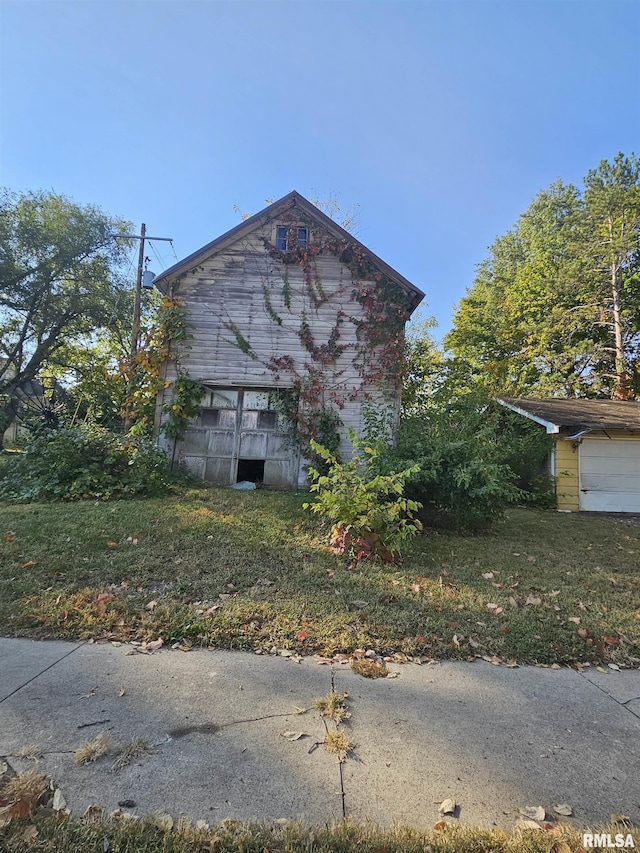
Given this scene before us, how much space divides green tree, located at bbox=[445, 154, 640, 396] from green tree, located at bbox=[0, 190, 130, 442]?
18360mm

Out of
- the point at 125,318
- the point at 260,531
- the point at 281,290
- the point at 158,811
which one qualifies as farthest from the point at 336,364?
the point at 125,318

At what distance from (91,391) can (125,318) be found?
158 inches

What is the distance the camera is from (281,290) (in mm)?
10203

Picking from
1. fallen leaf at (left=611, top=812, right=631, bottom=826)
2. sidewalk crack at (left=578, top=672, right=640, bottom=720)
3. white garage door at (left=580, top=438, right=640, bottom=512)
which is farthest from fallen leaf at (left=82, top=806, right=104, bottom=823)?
white garage door at (left=580, top=438, right=640, bottom=512)

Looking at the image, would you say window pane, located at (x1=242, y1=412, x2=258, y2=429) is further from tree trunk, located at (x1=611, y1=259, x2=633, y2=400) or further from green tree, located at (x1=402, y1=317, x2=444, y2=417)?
tree trunk, located at (x1=611, y1=259, x2=633, y2=400)

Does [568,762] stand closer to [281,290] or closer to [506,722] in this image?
[506,722]

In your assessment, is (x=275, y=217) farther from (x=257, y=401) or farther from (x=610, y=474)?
(x=610, y=474)

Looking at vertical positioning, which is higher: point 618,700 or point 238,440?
point 238,440

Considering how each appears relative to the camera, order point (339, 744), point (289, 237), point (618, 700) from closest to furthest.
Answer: point (339, 744), point (618, 700), point (289, 237)

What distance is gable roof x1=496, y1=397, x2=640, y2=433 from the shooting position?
35.4ft

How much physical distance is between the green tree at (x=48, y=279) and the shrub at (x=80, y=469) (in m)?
12.0

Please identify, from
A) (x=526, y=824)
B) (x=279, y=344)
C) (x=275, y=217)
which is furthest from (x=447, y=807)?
(x=275, y=217)

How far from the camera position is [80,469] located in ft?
26.4

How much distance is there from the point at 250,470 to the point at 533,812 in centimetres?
910
